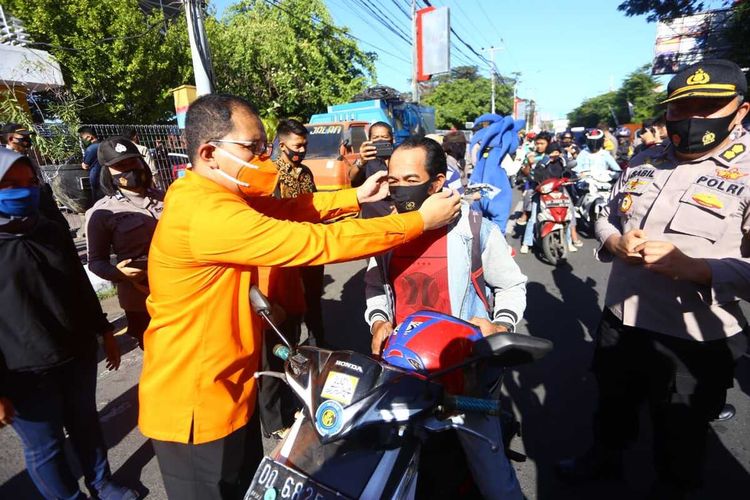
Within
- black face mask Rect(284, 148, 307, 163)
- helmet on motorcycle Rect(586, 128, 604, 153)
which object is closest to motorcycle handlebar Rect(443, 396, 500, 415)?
black face mask Rect(284, 148, 307, 163)

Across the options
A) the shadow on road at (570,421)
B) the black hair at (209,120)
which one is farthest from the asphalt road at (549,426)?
the black hair at (209,120)

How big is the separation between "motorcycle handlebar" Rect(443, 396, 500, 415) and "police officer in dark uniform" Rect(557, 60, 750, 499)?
93 cm

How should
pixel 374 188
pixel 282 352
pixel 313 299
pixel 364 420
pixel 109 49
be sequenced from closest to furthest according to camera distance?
1. pixel 364 420
2. pixel 282 352
3. pixel 374 188
4. pixel 313 299
5. pixel 109 49

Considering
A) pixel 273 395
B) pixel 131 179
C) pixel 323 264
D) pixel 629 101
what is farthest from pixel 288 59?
pixel 629 101

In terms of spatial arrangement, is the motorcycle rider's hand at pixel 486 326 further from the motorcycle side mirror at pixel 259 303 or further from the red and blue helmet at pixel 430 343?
the motorcycle side mirror at pixel 259 303

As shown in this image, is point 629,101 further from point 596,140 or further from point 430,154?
point 430,154

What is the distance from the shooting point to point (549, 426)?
2.83 meters

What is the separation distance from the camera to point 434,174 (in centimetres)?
189

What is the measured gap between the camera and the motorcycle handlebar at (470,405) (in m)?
1.12

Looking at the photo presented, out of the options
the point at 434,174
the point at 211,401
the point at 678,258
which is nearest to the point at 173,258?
the point at 211,401

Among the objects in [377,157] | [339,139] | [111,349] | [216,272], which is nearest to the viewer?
[216,272]

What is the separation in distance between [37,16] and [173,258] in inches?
636

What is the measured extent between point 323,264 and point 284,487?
31.8 inches

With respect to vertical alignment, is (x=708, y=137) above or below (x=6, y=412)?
above
